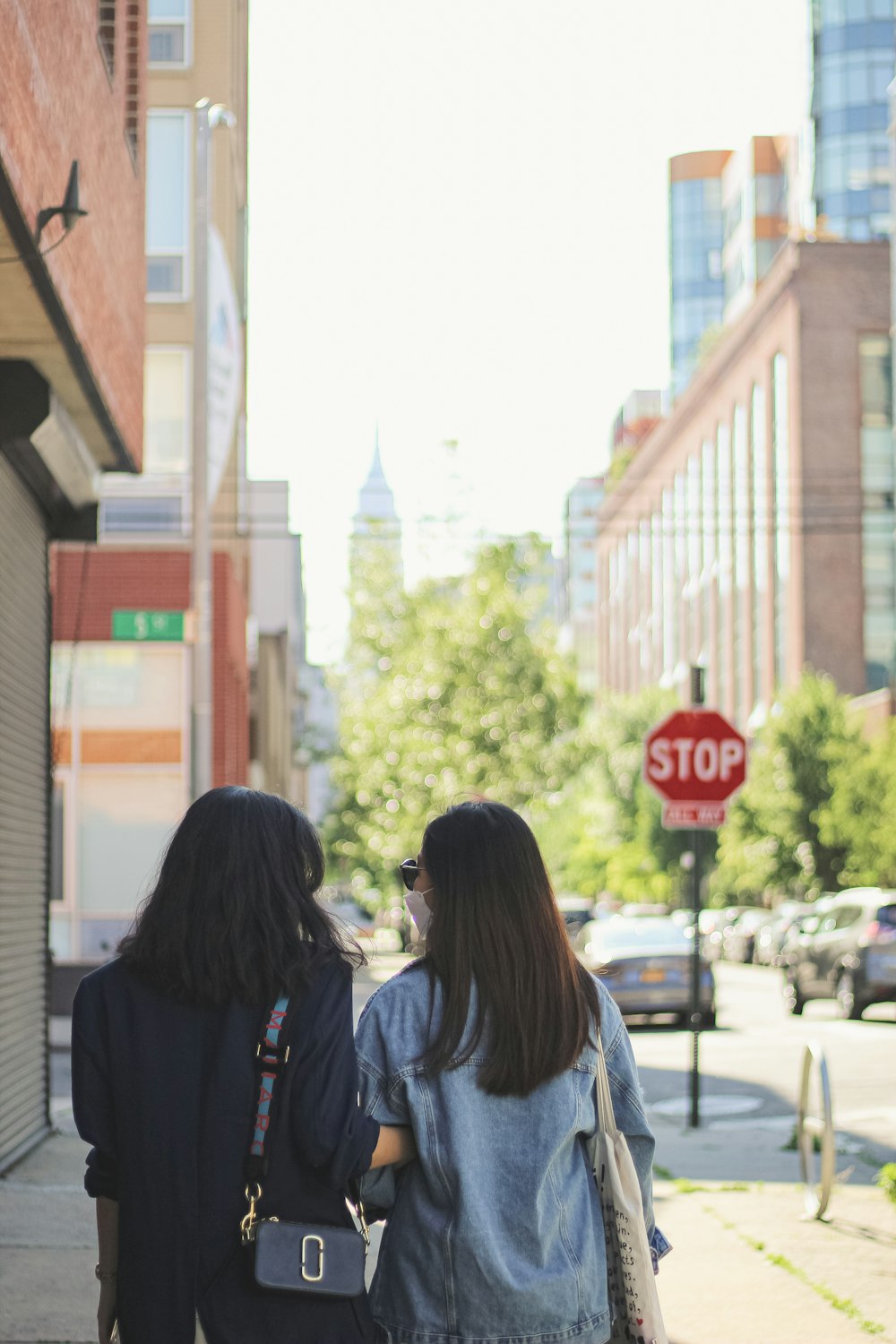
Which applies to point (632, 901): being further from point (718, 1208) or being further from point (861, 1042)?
point (718, 1208)

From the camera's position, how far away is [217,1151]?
3.12 metres

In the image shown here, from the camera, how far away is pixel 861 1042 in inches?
747

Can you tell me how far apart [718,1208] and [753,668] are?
67.5m

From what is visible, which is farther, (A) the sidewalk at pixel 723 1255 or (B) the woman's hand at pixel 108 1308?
(A) the sidewalk at pixel 723 1255

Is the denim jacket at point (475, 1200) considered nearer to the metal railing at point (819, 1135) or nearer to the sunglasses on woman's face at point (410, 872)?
the sunglasses on woman's face at point (410, 872)

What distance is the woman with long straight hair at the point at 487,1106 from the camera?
3289mm

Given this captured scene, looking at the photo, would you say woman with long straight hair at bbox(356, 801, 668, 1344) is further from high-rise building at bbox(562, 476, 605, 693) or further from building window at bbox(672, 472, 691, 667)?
high-rise building at bbox(562, 476, 605, 693)

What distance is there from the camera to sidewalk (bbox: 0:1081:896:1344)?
6633 mm

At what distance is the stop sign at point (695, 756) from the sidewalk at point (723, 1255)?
2.81 meters

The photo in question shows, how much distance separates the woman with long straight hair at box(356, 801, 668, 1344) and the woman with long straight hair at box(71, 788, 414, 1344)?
5.9 inches

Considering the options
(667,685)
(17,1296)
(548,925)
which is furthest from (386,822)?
(667,685)

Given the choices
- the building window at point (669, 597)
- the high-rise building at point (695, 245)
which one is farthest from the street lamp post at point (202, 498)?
the high-rise building at point (695, 245)

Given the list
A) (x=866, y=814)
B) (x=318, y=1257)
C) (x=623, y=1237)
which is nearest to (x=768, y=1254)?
(x=623, y=1237)

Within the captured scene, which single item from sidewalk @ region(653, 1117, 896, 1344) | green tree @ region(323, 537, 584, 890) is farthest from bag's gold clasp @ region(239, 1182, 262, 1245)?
green tree @ region(323, 537, 584, 890)
